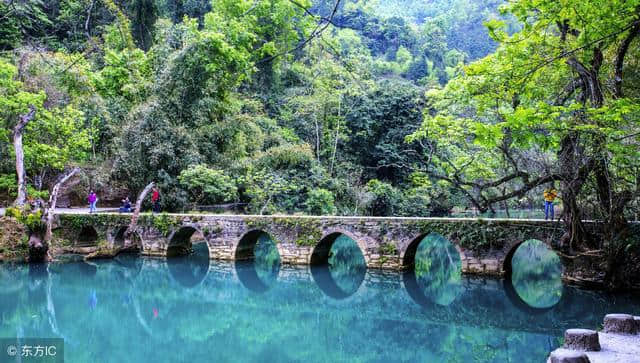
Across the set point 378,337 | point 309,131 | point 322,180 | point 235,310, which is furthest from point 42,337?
point 309,131

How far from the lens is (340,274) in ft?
59.2

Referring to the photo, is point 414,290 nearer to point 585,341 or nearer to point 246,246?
point 246,246

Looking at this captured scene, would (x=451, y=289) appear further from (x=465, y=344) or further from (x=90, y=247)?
(x=90, y=247)

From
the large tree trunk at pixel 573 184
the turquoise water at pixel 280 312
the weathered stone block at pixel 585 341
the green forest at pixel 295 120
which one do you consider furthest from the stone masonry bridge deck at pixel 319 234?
the weathered stone block at pixel 585 341

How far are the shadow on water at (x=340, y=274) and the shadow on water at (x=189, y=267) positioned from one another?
387cm

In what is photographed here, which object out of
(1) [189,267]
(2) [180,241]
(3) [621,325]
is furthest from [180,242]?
(3) [621,325]

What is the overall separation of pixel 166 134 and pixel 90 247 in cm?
547

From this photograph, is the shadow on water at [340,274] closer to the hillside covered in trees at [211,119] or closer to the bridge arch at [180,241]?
the hillside covered in trees at [211,119]

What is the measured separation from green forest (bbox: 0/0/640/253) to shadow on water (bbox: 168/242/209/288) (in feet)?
8.48

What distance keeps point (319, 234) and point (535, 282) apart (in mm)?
7343

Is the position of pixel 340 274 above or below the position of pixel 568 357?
below

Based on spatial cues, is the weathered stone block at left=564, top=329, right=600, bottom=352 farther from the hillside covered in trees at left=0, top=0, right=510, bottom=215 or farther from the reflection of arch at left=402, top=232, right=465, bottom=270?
the hillside covered in trees at left=0, top=0, right=510, bottom=215

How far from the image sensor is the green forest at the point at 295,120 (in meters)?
10.2

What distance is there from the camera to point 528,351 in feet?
32.3
